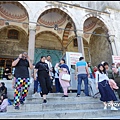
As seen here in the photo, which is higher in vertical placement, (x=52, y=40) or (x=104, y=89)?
(x=52, y=40)

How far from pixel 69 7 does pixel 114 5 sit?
4.74m

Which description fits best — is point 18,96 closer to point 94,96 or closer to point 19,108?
point 19,108

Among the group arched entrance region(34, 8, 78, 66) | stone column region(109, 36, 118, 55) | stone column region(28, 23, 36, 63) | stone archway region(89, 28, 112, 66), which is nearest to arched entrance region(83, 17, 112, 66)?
stone archway region(89, 28, 112, 66)

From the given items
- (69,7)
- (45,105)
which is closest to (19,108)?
(45,105)

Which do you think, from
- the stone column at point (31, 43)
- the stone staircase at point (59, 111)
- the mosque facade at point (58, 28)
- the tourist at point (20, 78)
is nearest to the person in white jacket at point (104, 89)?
the stone staircase at point (59, 111)

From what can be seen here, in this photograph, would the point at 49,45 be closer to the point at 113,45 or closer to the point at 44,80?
the point at 113,45

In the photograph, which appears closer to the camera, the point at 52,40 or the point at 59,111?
the point at 59,111

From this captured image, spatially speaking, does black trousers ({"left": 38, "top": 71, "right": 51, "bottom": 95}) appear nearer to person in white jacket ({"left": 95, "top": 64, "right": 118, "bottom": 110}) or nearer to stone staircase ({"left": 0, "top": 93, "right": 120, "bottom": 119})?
stone staircase ({"left": 0, "top": 93, "right": 120, "bottom": 119})

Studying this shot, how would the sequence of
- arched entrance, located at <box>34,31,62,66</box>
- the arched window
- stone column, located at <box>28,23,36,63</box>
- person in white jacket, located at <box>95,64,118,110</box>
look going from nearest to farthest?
person in white jacket, located at <box>95,64,118,110</box> → stone column, located at <box>28,23,36,63</box> → the arched window → arched entrance, located at <box>34,31,62,66</box>

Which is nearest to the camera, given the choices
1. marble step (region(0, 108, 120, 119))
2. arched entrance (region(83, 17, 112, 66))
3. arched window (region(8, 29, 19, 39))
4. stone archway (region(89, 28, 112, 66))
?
marble step (region(0, 108, 120, 119))

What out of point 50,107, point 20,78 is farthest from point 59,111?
point 20,78

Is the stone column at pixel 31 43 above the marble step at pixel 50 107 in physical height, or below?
above

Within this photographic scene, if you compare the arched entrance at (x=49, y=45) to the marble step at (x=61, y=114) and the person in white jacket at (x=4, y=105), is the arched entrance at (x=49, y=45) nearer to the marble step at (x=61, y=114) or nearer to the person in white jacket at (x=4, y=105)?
the person in white jacket at (x=4, y=105)

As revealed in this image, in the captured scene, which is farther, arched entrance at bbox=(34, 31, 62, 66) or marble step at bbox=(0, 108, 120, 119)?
arched entrance at bbox=(34, 31, 62, 66)
